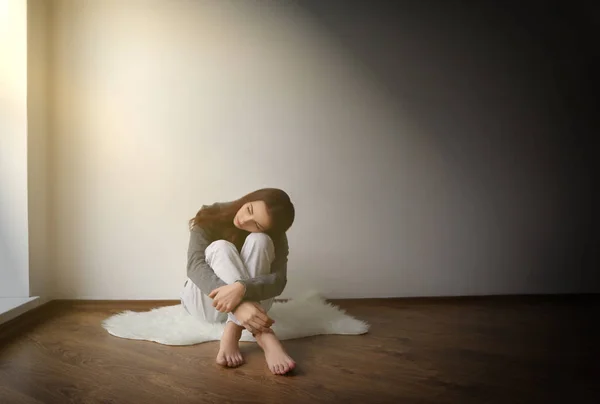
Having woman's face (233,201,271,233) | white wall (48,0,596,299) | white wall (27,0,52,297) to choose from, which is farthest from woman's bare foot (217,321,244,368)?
white wall (27,0,52,297)

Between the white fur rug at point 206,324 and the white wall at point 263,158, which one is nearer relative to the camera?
the white fur rug at point 206,324

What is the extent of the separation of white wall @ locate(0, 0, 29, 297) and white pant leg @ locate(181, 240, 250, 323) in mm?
974

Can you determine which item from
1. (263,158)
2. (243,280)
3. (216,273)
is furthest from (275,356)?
(263,158)

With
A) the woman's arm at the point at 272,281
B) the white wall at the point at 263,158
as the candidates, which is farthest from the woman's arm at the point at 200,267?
the white wall at the point at 263,158

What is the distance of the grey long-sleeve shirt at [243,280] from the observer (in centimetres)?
184

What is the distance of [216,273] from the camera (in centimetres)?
190

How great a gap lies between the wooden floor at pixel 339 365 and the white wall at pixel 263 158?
0.46 meters

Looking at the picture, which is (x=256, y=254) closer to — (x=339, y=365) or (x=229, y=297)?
(x=229, y=297)

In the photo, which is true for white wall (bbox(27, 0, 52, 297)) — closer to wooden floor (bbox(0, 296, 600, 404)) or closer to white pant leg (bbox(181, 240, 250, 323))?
wooden floor (bbox(0, 296, 600, 404))

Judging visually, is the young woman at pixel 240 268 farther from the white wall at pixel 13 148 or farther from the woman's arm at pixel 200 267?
the white wall at pixel 13 148

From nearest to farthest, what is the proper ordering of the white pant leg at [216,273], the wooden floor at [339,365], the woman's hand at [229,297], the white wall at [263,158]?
the wooden floor at [339,365] < the woman's hand at [229,297] < the white pant leg at [216,273] < the white wall at [263,158]

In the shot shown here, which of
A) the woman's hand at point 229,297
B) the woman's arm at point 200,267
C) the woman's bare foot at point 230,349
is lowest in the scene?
the woman's bare foot at point 230,349

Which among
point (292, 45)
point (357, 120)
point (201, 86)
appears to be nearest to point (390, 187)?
point (357, 120)

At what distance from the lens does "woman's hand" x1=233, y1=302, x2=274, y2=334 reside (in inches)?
69.7
